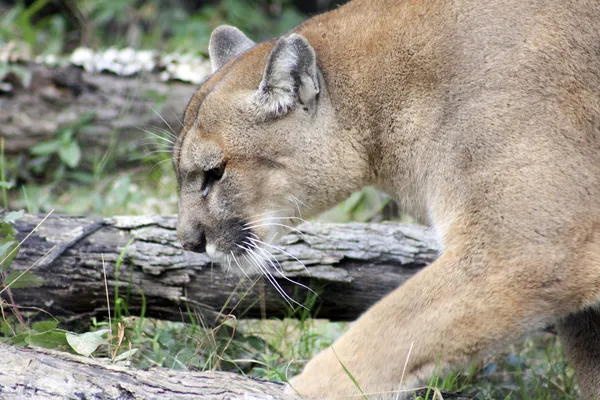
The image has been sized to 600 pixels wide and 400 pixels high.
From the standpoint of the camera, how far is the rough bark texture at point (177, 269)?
4660 millimetres

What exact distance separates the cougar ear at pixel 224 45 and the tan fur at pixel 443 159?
383mm

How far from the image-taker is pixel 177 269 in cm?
476

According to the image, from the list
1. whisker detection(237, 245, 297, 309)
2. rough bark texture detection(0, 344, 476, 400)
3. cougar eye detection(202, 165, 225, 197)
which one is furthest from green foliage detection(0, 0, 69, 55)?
rough bark texture detection(0, 344, 476, 400)

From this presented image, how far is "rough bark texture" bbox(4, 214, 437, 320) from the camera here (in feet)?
15.3

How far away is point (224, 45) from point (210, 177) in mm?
1055

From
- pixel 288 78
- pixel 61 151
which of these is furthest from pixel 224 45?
pixel 61 151

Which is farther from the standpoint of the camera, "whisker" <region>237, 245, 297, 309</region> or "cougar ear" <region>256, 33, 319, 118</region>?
"whisker" <region>237, 245, 297, 309</region>

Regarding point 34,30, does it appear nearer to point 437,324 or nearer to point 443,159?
point 443,159

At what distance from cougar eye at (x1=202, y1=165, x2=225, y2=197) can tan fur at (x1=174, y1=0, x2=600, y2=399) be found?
0.04 metres

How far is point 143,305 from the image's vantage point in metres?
4.76

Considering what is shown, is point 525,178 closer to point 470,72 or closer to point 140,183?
point 470,72

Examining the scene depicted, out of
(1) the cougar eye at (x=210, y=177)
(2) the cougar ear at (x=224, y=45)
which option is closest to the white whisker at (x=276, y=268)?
(1) the cougar eye at (x=210, y=177)

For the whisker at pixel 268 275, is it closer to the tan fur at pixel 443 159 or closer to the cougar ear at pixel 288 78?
the tan fur at pixel 443 159

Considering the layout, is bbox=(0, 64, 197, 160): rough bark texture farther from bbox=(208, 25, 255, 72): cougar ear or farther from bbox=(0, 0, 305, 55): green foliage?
bbox=(208, 25, 255, 72): cougar ear
